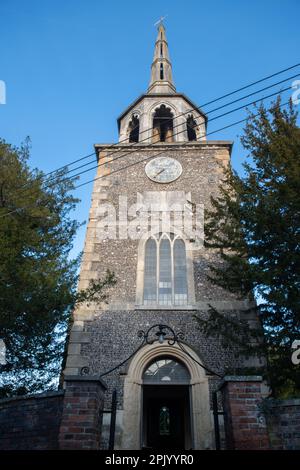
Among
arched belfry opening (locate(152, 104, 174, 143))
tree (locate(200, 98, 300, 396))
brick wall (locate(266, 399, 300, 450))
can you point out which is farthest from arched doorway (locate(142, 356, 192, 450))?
arched belfry opening (locate(152, 104, 174, 143))

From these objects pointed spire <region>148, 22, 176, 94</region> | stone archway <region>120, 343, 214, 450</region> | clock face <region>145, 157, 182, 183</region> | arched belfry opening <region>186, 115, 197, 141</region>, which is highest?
pointed spire <region>148, 22, 176, 94</region>

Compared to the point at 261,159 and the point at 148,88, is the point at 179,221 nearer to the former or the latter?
the point at 261,159

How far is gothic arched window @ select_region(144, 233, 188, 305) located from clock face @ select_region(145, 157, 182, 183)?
283cm

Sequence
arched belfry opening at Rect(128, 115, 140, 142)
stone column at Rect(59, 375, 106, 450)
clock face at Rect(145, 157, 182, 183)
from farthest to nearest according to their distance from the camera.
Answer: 1. arched belfry opening at Rect(128, 115, 140, 142)
2. clock face at Rect(145, 157, 182, 183)
3. stone column at Rect(59, 375, 106, 450)

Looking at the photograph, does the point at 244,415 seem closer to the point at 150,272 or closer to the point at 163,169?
the point at 150,272

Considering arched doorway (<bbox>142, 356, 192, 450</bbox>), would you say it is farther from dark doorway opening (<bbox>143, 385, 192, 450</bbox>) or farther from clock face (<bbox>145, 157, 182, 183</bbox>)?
clock face (<bbox>145, 157, 182, 183</bbox>)

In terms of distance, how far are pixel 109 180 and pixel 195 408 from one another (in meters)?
9.27

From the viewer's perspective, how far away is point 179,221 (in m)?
14.0

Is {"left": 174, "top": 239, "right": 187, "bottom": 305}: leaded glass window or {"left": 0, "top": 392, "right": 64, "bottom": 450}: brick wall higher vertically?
{"left": 174, "top": 239, "right": 187, "bottom": 305}: leaded glass window

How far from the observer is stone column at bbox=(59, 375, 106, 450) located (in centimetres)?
512

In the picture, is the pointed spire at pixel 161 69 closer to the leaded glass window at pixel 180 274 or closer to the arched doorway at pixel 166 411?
the leaded glass window at pixel 180 274

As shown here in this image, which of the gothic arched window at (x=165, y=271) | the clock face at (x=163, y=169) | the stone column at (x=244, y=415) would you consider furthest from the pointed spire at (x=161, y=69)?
the stone column at (x=244, y=415)

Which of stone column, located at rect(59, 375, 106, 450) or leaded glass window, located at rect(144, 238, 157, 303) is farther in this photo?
leaded glass window, located at rect(144, 238, 157, 303)
